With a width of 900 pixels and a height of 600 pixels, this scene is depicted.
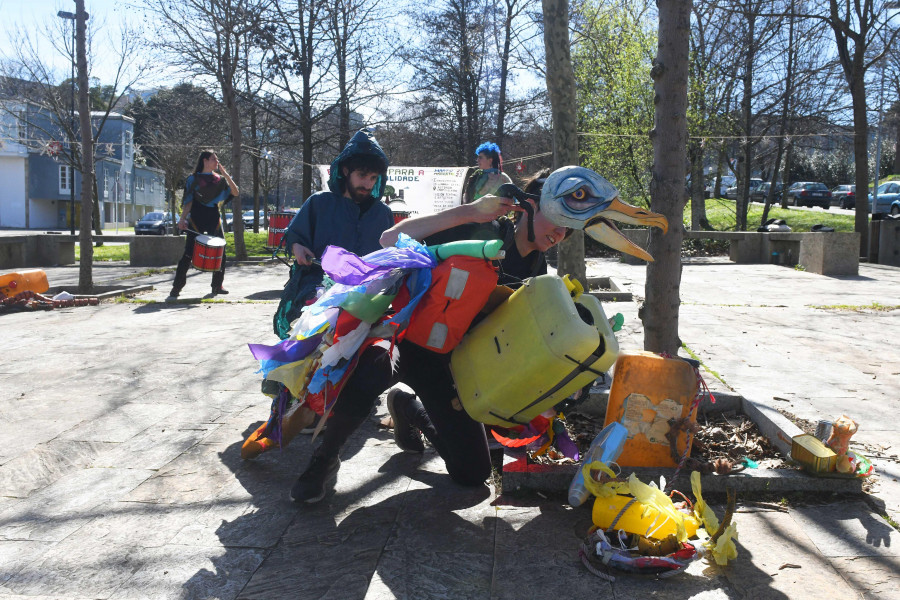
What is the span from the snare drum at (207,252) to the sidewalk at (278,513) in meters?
3.19

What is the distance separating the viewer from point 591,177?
272 centimetres

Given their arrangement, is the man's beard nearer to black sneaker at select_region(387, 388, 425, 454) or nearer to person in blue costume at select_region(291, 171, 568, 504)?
person in blue costume at select_region(291, 171, 568, 504)

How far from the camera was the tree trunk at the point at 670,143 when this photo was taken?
3684mm

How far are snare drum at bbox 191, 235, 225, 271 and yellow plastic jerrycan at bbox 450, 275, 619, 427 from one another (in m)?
6.79

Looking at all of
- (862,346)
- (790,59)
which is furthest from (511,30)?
(862,346)

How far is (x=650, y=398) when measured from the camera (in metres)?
3.05

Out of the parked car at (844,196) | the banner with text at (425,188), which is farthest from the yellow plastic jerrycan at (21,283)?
the parked car at (844,196)

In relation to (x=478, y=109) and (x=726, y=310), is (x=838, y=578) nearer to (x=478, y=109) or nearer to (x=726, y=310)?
(x=726, y=310)

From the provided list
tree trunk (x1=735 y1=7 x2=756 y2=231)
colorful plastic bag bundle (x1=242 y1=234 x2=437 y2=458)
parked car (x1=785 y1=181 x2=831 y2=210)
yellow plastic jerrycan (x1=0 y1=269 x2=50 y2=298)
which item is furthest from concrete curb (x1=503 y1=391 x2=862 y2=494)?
parked car (x1=785 y1=181 x2=831 y2=210)

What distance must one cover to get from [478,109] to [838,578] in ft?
89.0

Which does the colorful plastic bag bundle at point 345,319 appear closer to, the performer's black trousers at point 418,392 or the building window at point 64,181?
the performer's black trousers at point 418,392

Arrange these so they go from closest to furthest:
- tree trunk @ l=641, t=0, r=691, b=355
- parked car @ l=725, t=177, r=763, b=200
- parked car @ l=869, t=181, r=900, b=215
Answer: tree trunk @ l=641, t=0, r=691, b=355 < parked car @ l=869, t=181, r=900, b=215 < parked car @ l=725, t=177, r=763, b=200

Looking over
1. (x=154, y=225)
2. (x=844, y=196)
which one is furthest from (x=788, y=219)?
(x=154, y=225)

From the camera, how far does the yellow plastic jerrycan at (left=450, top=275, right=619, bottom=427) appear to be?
2461 millimetres
